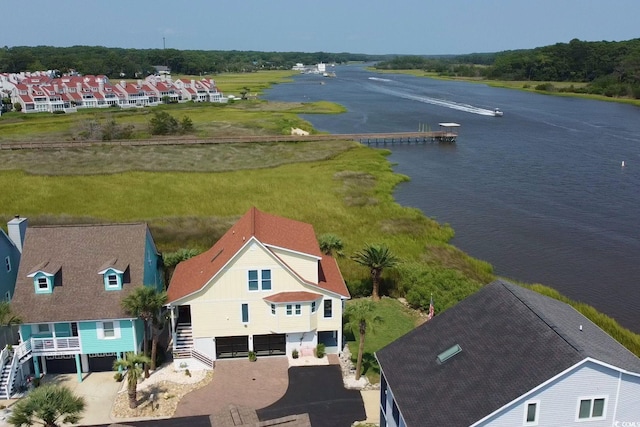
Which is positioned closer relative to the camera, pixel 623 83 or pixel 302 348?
pixel 302 348

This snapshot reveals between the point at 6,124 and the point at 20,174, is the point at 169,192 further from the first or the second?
the point at 6,124

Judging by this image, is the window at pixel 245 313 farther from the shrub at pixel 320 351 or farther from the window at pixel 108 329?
the window at pixel 108 329

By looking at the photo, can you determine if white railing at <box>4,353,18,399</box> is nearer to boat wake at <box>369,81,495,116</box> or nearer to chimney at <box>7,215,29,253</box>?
chimney at <box>7,215,29,253</box>

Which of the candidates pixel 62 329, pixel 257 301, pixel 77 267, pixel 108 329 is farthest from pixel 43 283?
pixel 257 301

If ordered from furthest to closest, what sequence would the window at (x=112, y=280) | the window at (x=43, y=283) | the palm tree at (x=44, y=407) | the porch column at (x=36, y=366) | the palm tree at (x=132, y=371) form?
1. the window at (x=112, y=280)
2. the window at (x=43, y=283)
3. the porch column at (x=36, y=366)
4. the palm tree at (x=132, y=371)
5. the palm tree at (x=44, y=407)

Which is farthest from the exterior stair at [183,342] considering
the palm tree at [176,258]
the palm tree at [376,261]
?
the palm tree at [376,261]

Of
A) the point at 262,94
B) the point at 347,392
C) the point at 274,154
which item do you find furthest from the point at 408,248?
the point at 262,94

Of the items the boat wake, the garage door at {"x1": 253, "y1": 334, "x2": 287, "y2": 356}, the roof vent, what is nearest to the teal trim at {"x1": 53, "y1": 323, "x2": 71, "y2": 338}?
the garage door at {"x1": 253, "y1": 334, "x2": 287, "y2": 356}
